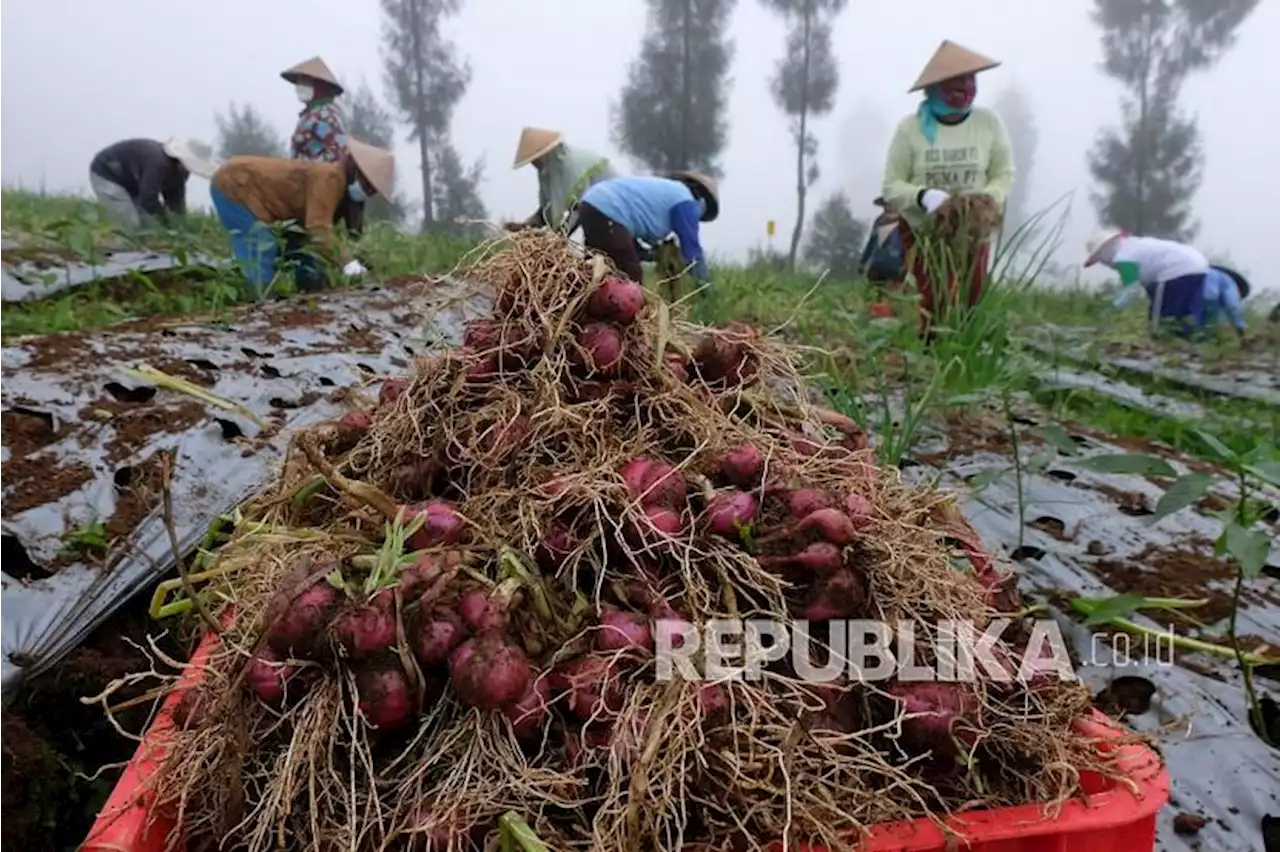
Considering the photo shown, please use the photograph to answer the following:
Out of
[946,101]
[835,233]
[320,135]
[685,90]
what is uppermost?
[685,90]

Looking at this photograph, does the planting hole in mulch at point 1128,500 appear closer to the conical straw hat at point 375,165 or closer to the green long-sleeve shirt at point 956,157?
the green long-sleeve shirt at point 956,157

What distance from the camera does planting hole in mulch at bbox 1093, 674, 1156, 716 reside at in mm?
1160

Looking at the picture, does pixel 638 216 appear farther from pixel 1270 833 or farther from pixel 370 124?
pixel 370 124

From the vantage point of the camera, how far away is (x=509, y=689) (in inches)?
26.7

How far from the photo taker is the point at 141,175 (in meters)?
6.30

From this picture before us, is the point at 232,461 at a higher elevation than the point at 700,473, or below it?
below

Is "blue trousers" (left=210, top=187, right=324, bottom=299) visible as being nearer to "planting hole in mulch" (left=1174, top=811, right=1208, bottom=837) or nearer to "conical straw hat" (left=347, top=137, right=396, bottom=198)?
"conical straw hat" (left=347, top=137, right=396, bottom=198)

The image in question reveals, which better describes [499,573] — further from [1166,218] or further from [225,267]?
[1166,218]

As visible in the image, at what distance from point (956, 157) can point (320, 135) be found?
318 centimetres

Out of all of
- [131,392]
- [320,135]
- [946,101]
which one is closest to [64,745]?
[131,392]

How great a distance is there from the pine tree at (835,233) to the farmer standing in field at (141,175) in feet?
29.5

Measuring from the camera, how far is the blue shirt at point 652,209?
10.6 ft

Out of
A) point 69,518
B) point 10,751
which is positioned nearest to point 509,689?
point 10,751

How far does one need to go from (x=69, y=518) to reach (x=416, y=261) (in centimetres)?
376
